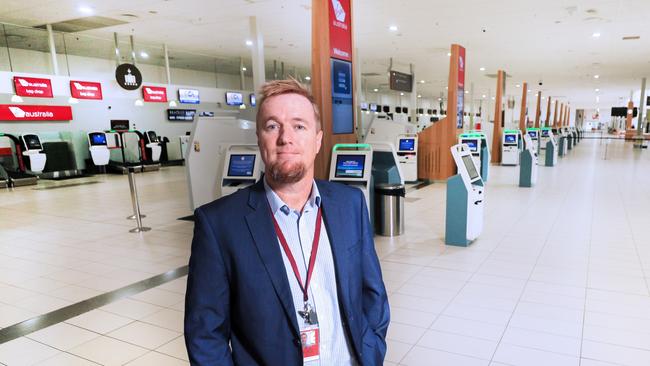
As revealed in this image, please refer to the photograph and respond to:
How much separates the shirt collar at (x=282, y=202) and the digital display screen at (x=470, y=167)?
411 cm

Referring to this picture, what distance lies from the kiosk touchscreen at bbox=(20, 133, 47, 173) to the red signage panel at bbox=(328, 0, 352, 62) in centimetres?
1068

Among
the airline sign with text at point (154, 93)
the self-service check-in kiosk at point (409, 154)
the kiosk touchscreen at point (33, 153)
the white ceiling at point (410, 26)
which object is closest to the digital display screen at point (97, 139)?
the kiosk touchscreen at point (33, 153)

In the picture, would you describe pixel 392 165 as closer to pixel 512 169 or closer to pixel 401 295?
pixel 401 295

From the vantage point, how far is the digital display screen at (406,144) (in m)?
10.2

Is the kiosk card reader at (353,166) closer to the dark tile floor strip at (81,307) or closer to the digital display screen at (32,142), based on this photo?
the dark tile floor strip at (81,307)

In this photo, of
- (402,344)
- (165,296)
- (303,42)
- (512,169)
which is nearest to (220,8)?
(303,42)

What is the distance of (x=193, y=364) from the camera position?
1154mm

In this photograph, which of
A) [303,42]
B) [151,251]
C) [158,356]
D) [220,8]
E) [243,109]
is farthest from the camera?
[243,109]

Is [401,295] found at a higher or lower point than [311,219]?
lower

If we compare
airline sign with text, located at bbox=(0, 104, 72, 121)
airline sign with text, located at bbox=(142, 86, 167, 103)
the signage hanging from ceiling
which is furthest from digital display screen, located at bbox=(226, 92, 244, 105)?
airline sign with text, located at bbox=(0, 104, 72, 121)

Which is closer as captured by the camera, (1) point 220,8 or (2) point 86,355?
(2) point 86,355

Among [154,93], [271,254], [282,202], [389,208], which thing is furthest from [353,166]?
[154,93]

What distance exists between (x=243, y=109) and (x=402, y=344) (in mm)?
14795

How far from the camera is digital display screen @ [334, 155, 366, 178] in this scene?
501 centimetres
